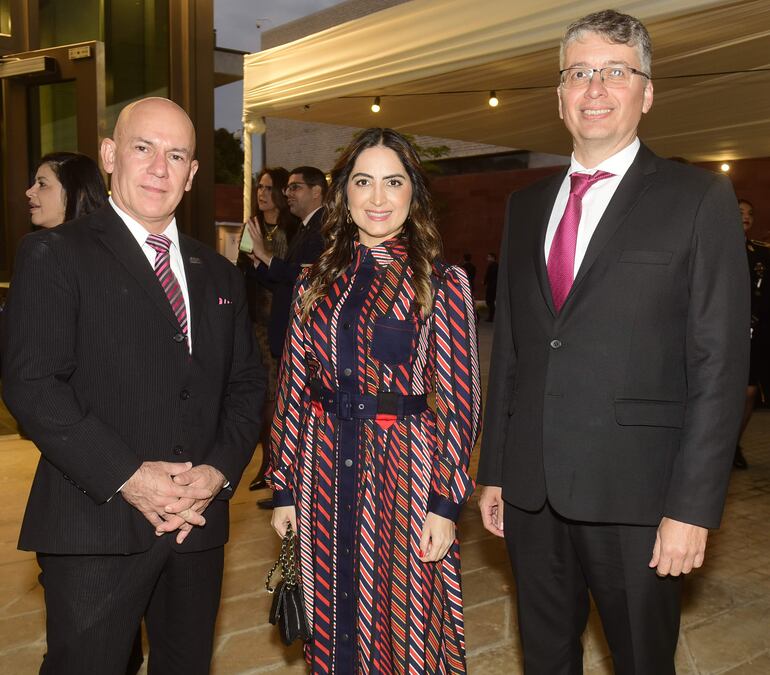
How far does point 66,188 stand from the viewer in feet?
10.3

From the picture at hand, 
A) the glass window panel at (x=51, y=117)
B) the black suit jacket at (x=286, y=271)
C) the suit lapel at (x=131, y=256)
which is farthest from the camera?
the glass window panel at (x=51, y=117)

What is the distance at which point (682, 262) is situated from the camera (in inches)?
78.2

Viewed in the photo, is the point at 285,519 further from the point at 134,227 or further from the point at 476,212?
the point at 476,212

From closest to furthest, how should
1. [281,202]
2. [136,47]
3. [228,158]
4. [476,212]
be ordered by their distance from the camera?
1. [281,202]
2. [136,47]
3. [476,212]
4. [228,158]

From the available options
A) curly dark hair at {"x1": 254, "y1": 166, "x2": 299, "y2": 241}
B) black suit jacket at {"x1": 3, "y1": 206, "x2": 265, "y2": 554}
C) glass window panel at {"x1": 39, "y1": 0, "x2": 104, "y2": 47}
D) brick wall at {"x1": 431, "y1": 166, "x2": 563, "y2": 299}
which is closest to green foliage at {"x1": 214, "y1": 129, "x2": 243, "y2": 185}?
brick wall at {"x1": 431, "y1": 166, "x2": 563, "y2": 299}

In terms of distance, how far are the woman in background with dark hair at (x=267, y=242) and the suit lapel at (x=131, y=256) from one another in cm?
296

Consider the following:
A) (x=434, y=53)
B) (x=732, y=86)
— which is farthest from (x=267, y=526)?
(x=732, y=86)

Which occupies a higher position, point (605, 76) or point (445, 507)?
point (605, 76)

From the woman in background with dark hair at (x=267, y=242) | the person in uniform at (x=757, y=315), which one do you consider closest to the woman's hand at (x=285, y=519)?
the woman in background with dark hair at (x=267, y=242)

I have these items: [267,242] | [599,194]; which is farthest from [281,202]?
[599,194]

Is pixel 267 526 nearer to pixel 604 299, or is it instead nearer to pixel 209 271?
pixel 209 271

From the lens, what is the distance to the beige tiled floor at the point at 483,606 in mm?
3221

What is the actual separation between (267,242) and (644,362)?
3.48 m

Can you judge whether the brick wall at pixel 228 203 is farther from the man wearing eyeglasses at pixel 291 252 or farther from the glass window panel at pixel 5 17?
the man wearing eyeglasses at pixel 291 252
